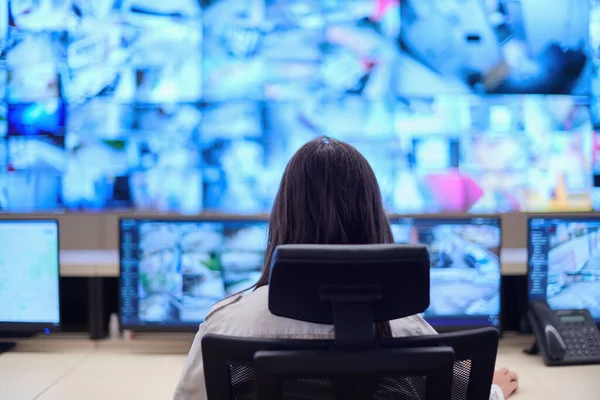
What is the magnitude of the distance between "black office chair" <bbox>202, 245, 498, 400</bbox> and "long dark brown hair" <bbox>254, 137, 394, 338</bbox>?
225 millimetres

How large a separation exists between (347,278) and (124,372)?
1.09 m

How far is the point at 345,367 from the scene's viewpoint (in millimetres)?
703

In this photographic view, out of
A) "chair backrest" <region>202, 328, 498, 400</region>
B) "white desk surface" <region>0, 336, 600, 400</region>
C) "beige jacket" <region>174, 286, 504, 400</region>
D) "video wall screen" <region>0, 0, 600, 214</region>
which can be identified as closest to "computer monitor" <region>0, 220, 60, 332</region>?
"white desk surface" <region>0, 336, 600, 400</region>

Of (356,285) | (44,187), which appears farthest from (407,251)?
(44,187)

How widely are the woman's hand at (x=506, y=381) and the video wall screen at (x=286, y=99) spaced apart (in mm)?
1622

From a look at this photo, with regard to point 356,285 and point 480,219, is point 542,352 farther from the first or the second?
point 356,285

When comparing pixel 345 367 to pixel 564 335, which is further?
pixel 564 335

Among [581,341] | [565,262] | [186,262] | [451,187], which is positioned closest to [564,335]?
[581,341]

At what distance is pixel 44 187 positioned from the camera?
298 cm

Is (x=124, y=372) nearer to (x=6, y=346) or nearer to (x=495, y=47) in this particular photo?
(x=6, y=346)

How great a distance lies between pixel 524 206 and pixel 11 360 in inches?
104

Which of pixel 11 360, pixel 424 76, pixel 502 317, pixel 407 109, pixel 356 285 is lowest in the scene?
pixel 11 360

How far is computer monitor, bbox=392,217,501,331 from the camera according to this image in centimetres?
162

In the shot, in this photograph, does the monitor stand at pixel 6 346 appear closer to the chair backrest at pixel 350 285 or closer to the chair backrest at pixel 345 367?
the chair backrest at pixel 345 367
